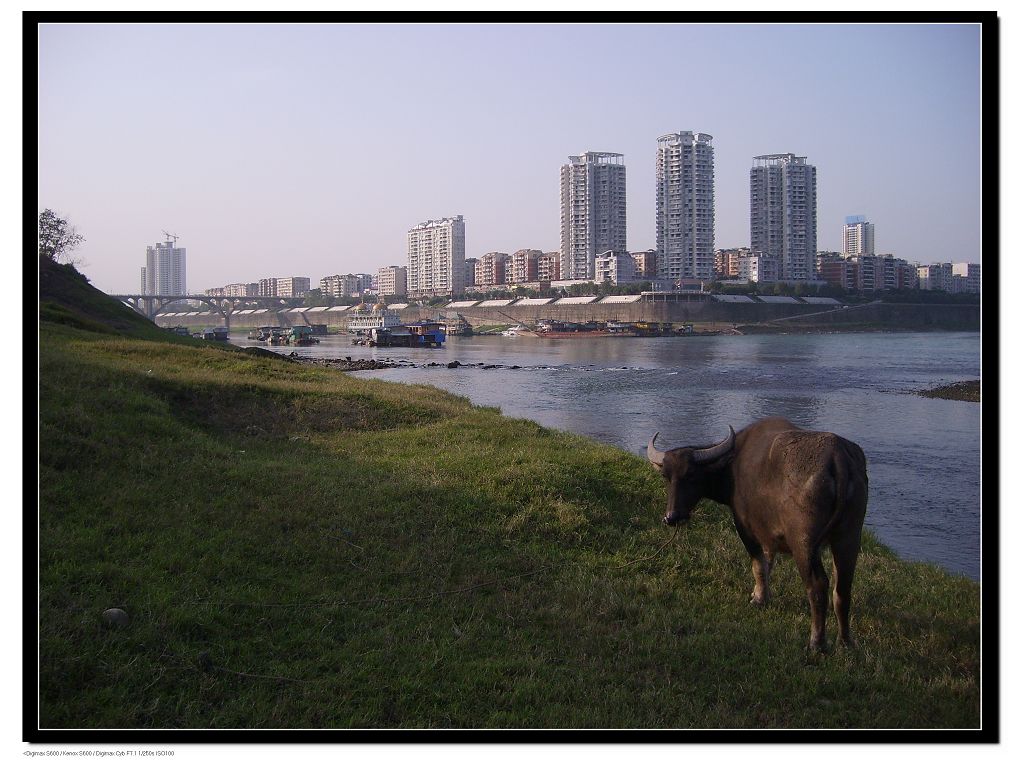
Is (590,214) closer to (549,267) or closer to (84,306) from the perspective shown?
(549,267)

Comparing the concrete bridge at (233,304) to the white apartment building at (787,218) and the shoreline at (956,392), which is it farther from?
the white apartment building at (787,218)

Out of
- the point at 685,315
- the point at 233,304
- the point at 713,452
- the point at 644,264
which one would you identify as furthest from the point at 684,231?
the point at 713,452

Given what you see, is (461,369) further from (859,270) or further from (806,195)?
(859,270)

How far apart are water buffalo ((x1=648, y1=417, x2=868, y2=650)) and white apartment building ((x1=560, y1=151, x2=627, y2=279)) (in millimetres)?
91147

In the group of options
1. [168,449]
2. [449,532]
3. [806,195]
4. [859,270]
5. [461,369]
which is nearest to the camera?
[449,532]

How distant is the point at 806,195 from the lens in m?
74.8

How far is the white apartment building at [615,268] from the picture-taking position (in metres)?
97.6

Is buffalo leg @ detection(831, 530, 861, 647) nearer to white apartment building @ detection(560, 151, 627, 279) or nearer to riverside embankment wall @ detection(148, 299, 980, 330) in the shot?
riverside embankment wall @ detection(148, 299, 980, 330)

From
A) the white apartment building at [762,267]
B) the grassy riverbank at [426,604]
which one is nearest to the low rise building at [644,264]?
the white apartment building at [762,267]

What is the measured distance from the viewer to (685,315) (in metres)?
76.4

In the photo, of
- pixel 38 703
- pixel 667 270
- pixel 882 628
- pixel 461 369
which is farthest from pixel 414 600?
pixel 667 270

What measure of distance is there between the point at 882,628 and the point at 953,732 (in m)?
1.29

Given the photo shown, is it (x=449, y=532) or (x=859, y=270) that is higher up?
(x=859, y=270)
